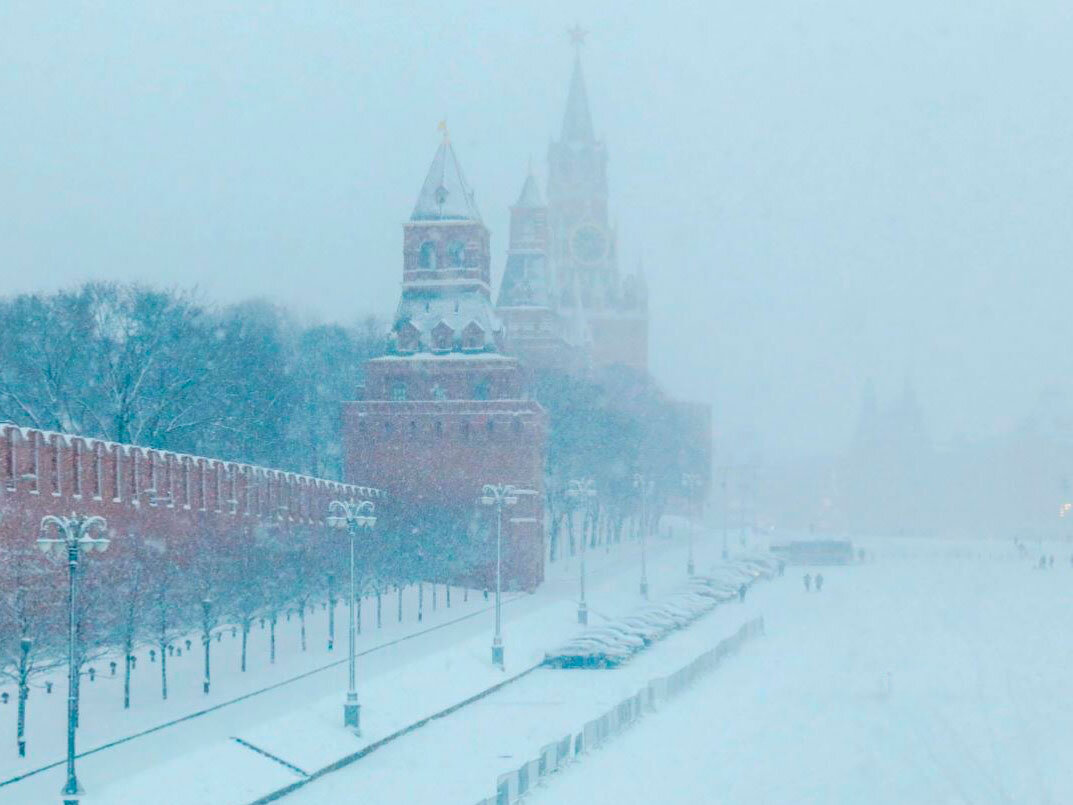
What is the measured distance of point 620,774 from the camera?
83.9 ft

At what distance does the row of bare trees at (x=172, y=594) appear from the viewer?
2781 cm

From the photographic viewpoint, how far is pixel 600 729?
28.1 meters

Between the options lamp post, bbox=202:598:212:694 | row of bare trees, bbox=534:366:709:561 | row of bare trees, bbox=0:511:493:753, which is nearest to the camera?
row of bare trees, bbox=0:511:493:753

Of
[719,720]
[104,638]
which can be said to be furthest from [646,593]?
[104,638]

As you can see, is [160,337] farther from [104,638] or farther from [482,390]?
[104,638]

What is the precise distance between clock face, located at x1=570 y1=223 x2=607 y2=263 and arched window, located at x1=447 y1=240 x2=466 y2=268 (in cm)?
5556

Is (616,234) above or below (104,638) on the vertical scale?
above

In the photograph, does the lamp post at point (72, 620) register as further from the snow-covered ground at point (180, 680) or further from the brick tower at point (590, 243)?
the brick tower at point (590, 243)

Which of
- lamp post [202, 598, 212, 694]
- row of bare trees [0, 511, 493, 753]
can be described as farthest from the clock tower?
lamp post [202, 598, 212, 694]

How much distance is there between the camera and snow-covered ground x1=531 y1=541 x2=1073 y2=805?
971 inches

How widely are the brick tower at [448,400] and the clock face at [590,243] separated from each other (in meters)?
54.7

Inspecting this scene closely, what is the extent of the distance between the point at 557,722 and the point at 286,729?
19.3ft

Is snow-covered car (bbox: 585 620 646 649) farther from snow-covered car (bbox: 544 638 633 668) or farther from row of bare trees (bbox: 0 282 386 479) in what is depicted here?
row of bare trees (bbox: 0 282 386 479)

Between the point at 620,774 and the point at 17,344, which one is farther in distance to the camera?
the point at 17,344
